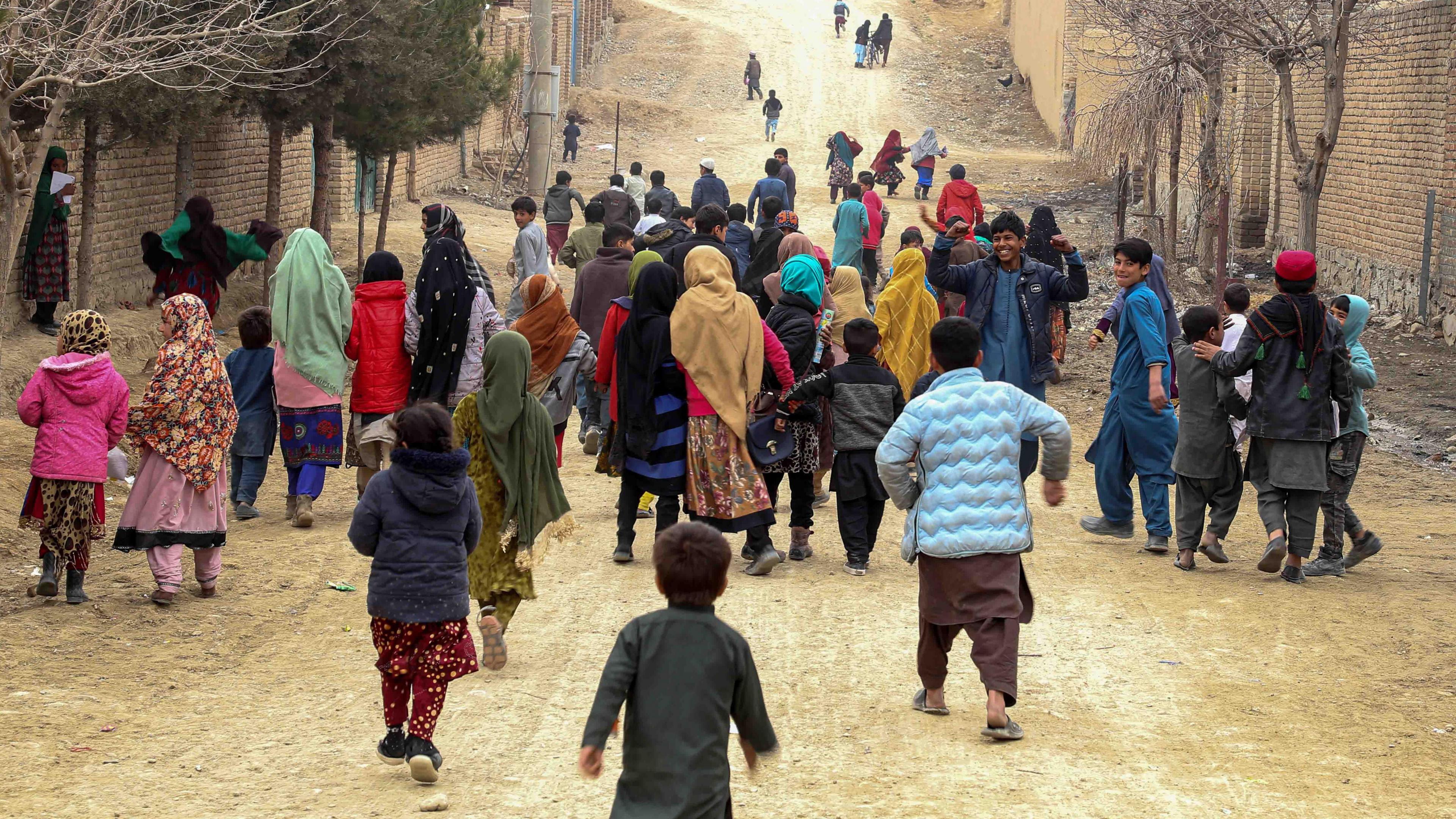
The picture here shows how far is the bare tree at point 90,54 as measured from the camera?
8.66 metres

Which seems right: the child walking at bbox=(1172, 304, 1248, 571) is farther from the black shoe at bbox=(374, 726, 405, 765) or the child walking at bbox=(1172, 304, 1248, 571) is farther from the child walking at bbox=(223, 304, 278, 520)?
the child walking at bbox=(223, 304, 278, 520)

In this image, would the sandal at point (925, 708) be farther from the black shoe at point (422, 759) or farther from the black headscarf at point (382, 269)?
the black headscarf at point (382, 269)

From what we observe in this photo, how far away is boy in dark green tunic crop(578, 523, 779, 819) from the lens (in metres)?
3.51

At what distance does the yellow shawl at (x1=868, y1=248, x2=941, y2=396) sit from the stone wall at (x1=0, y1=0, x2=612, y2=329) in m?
6.14

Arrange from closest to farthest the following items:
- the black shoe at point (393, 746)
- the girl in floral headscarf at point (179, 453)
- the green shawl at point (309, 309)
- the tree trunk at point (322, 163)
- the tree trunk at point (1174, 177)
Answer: the black shoe at point (393, 746)
the girl in floral headscarf at point (179, 453)
the green shawl at point (309, 309)
the tree trunk at point (322, 163)
the tree trunk at point (1174, 177)

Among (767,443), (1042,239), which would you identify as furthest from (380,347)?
(1042,239)

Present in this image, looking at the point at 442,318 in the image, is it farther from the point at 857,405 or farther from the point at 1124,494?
the point at 1124,494

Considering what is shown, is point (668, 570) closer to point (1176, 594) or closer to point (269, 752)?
point (269, 752)

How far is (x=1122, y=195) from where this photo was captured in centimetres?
2225

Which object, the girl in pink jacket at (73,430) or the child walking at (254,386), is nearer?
the girl in pink jacket at (73,430)

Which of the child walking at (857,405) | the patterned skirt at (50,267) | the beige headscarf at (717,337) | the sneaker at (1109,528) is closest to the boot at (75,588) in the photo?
the beige headscarf at (717,337)

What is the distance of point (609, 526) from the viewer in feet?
29.6

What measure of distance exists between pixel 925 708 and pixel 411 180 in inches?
913

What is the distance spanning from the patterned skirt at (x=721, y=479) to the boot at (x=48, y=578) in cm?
319
